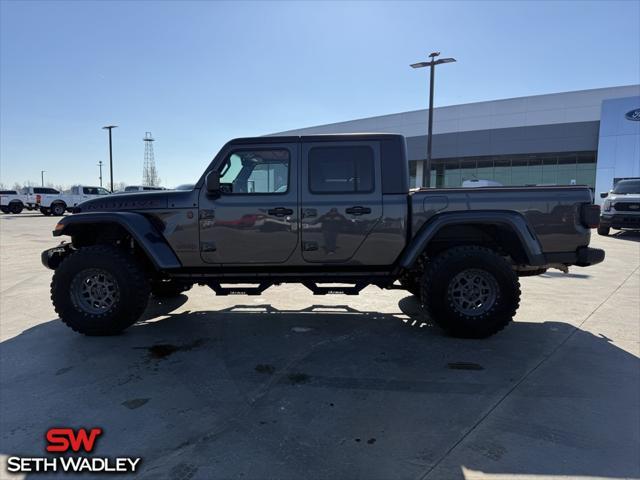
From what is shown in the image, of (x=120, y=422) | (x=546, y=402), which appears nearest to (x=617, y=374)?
(x=546, y=402)

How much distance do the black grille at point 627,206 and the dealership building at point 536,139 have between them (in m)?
19.4

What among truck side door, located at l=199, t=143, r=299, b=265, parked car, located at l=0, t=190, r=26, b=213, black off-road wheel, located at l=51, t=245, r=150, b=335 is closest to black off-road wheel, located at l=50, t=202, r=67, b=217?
parked car, located at l=0, t=190, r=26, b=213

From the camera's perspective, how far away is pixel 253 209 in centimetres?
417

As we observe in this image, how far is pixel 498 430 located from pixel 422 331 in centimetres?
190

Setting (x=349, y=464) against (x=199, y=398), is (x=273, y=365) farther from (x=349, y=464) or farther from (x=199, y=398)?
(x=349, y=464)

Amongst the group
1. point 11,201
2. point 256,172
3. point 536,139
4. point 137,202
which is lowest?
point 11,201

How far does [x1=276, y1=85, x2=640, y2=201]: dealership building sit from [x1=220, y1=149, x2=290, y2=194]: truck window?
32.8 meters

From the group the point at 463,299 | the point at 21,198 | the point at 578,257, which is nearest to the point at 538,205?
the point at 578,257

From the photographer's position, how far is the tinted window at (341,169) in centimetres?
425

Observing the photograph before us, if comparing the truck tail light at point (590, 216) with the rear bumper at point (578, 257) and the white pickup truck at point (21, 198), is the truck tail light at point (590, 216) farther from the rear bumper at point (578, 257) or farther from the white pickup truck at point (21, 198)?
the white pickup truck at point (21, 198)

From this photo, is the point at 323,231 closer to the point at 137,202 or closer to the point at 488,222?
the point at 488,222

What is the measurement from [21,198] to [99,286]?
30190 millimetres

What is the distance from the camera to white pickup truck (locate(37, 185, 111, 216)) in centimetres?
2531

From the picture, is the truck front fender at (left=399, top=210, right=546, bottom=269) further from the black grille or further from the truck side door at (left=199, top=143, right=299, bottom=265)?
the black grille
